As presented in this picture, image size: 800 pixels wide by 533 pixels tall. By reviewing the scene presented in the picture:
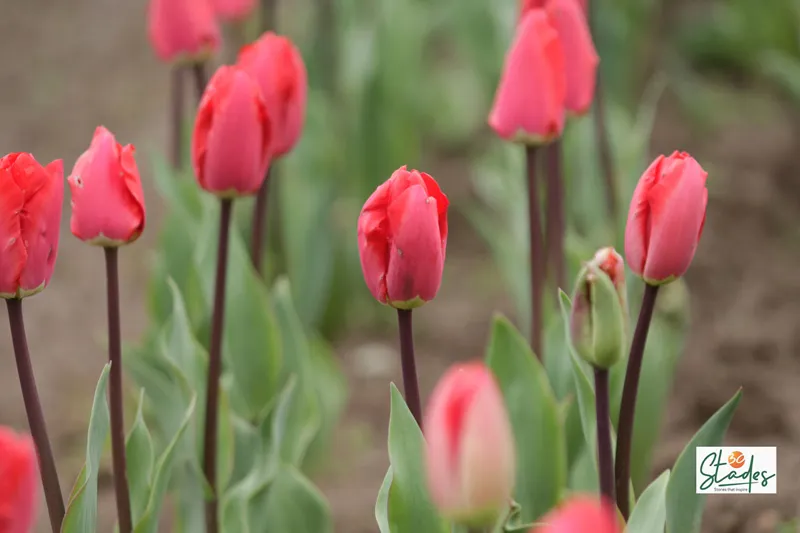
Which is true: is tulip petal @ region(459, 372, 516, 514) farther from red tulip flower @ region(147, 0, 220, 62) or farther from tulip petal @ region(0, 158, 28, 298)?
red tulip flower @ region(147, 0, 220, 62)

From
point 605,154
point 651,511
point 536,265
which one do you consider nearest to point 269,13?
point 605,154

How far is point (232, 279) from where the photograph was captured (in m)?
1.41

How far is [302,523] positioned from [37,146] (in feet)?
6.28

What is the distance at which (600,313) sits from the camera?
2.55 ft

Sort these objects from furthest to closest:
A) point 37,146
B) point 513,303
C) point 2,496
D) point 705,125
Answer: point 37,146
point 705,125
point 513,303
point 2,496

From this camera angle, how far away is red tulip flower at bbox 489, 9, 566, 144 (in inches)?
42.6

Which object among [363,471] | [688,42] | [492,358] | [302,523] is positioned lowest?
[363,471]

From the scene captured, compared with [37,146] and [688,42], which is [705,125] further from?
[37,146]

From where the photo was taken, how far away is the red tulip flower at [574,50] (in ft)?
3.94

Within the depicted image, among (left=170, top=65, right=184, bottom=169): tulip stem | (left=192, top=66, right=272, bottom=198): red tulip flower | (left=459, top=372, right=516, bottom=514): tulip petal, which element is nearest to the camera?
(left=459, top=372, right=516, bottom=514): tulip petal

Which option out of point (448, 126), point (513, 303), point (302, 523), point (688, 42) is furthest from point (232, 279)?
point (688, 42)

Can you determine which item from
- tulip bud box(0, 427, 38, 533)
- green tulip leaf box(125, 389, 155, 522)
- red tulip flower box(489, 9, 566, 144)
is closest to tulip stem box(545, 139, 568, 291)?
red tulip flower box(489, 9, 566, 144)

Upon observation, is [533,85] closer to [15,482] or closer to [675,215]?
[675,215]

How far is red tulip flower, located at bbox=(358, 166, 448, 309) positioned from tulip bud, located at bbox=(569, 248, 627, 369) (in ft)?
0.39
